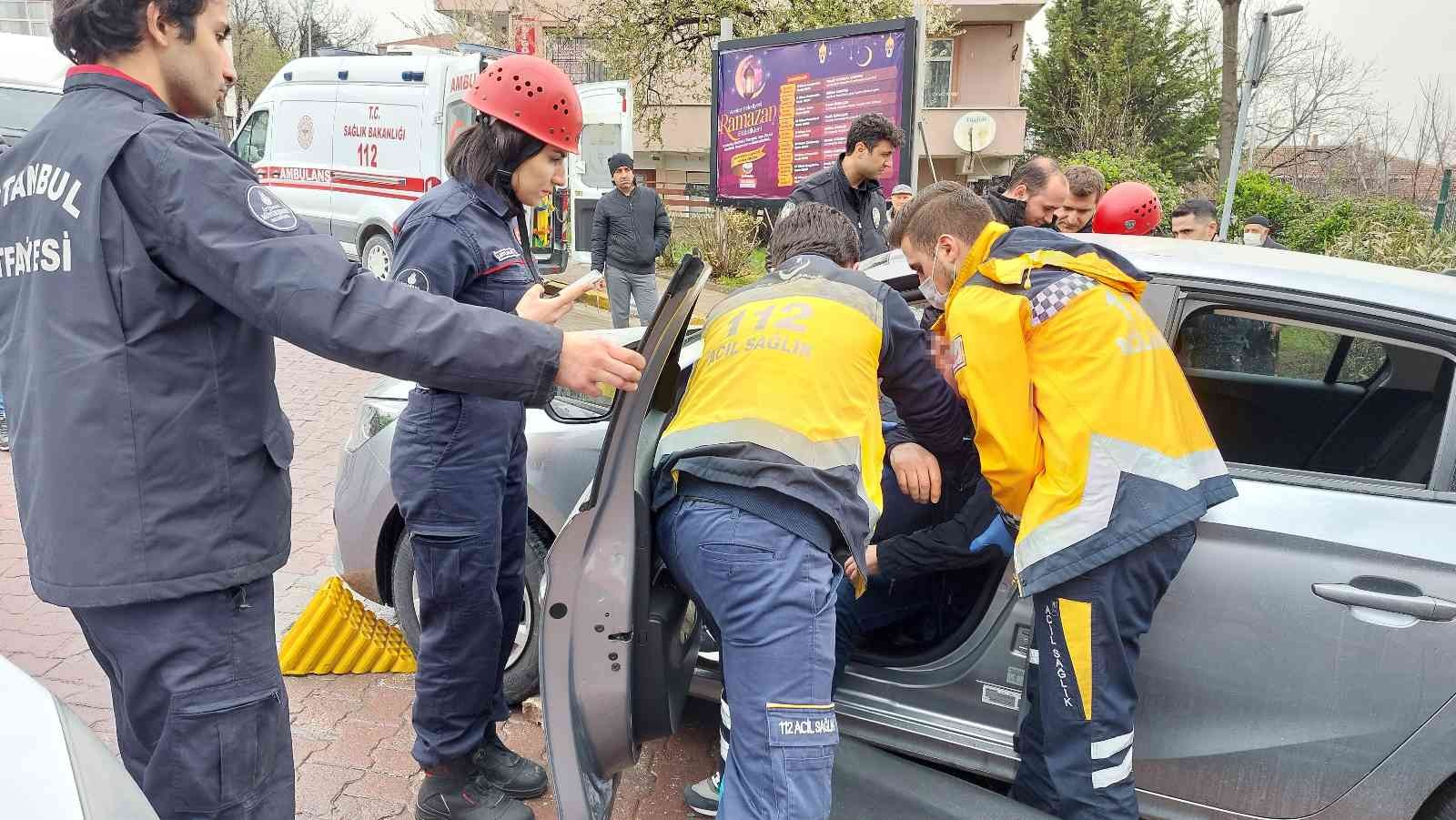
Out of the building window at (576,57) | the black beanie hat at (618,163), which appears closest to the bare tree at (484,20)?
the building window at (576,57)

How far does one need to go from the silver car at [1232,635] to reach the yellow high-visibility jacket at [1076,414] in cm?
21

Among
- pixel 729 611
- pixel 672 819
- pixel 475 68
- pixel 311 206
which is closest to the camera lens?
pixel 729 611

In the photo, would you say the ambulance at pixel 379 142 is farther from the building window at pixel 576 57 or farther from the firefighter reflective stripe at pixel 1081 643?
the firefighter reflective stripe at pixel 1081 643

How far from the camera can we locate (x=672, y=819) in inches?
111

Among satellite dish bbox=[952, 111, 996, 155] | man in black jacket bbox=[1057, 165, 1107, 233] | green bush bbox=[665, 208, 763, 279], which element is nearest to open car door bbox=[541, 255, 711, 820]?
man in black jacket bbox=[1057, 165, 1107, 233]

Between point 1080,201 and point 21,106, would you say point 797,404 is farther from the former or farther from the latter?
point 21,106

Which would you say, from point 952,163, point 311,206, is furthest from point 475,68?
point 952,163

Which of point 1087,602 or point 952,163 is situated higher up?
point 952,163

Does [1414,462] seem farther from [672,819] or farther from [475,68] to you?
[475,68]

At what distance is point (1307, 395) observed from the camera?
3420 millimetres

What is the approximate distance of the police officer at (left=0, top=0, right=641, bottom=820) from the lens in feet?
5.05

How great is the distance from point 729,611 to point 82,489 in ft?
Answer: 3.62

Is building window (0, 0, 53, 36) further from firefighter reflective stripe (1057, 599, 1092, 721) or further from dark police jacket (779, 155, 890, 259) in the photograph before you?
firefighter reflective stripe (1057, 599, 1092, 721)

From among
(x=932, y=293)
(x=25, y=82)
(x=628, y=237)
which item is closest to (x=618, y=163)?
(x=628, y=237)
